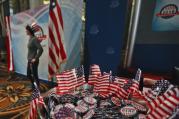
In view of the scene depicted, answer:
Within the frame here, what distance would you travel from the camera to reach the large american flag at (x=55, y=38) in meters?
5.31

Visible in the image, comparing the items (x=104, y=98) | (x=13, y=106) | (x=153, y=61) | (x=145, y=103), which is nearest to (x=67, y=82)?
(x=104, y=98)

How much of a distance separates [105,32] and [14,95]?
2.97 meters

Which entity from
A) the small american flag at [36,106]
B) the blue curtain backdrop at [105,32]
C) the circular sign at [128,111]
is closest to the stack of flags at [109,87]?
the small american flag at [36,106]

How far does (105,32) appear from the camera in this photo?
6078mm

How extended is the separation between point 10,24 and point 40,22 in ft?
3.87

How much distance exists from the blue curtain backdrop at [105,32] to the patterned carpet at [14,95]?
5.54 ft

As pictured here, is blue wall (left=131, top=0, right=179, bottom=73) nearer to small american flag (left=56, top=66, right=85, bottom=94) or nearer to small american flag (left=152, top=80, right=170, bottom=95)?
small american flag (left=56, top=66, right=85, bottom=94)

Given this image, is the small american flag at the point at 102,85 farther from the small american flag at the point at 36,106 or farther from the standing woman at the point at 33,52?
the standing woman at the point at 33,52

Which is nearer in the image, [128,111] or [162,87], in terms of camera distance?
[128,111]

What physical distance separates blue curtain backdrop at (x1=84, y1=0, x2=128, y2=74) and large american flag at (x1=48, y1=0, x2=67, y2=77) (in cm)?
95

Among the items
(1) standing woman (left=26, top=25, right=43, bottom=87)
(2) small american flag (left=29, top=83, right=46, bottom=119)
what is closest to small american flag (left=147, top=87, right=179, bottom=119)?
(2) small american flag (left=29, top=83, right=46, bottom=119)

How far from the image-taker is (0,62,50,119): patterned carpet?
16.2ft

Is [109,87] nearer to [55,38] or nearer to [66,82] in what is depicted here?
[66,82]

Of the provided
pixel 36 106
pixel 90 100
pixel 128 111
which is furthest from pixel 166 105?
pixel 36 106
